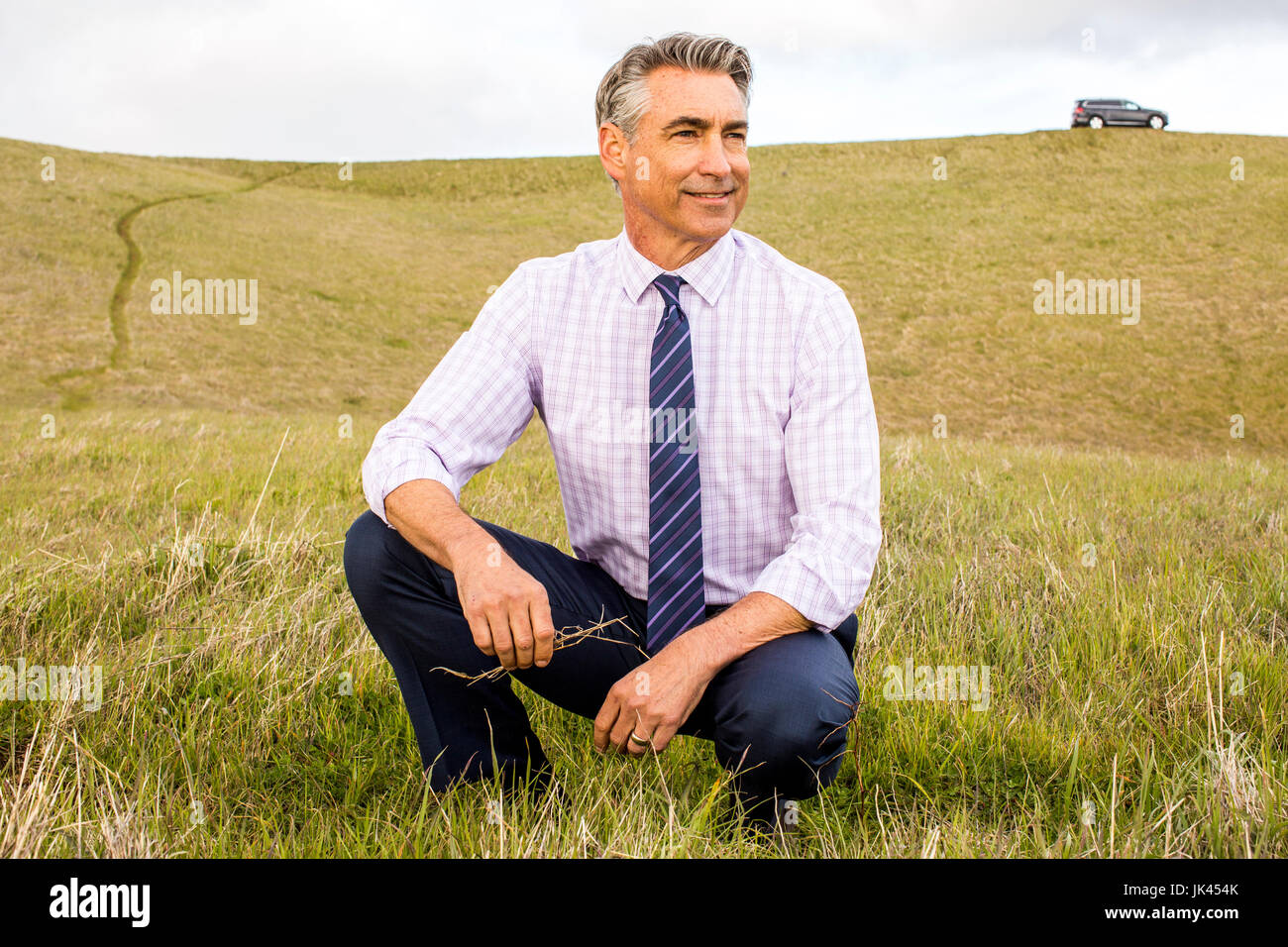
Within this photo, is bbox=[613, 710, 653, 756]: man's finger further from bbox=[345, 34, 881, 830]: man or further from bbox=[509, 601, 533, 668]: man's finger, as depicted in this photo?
bbox=[509, 601, 533, 668]: man's finger

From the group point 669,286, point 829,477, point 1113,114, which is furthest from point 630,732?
point 1113,114

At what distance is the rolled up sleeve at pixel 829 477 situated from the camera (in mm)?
2285

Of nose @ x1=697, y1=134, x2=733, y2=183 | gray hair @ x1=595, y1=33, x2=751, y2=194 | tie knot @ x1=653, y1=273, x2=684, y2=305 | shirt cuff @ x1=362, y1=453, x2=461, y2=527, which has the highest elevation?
gray hair @ x1=595, y1=33, x2=751, y2=194

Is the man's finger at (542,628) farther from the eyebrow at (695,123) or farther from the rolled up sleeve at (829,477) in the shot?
the eyebrow at (695,123)

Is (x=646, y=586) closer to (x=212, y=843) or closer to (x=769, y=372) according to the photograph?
(x=769, y=372)

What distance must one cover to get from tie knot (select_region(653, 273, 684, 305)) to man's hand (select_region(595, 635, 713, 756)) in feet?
3.41

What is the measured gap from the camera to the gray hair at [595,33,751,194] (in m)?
2.60

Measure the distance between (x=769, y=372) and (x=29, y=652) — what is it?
103 inches

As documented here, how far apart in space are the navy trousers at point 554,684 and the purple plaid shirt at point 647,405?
0.20 metres

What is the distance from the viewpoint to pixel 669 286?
105 inches

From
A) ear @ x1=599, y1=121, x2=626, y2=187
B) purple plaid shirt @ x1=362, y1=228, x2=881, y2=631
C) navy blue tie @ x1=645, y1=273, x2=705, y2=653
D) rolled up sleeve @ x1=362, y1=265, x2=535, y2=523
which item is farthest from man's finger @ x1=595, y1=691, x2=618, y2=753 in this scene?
ear @ x1=599, y1=121, x2=626, y2=187

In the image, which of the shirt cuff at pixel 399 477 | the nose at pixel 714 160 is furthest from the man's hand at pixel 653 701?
the nose at pixel 714 160

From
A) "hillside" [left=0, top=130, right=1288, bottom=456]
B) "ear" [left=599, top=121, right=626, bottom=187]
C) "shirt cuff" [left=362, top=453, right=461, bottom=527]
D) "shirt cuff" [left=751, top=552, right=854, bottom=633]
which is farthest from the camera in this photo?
"hillside" [left=0, top=130, right=1288, bottom=456]

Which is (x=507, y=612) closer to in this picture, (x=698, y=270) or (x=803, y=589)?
(x=803, y=589)
